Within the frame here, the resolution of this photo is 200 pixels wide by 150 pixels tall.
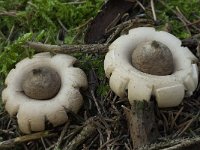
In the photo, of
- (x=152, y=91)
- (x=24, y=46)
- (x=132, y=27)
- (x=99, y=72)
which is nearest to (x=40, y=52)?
(x=24, y=46)

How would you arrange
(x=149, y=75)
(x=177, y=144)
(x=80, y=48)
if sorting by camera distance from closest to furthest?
(x=177, y=144) → (x=149, y=75) → (x=80, y=48)

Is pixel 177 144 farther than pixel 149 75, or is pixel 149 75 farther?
pixel 149 75

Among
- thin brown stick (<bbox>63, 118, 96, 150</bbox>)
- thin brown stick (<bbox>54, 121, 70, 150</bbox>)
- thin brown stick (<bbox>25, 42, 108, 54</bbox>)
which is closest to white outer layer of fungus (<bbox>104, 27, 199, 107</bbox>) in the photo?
thin brown stick (<bbox>25, 42, 108, 54</bbox>)

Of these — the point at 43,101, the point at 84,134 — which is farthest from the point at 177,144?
the point at 43,101

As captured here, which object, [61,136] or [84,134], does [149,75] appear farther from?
[61,136]

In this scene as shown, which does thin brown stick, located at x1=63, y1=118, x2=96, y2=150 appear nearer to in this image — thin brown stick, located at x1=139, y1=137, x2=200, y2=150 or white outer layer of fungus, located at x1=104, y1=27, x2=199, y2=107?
white outer layer of fungus, located at x1=104, y1=27, x2=199, y2=107
